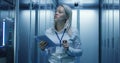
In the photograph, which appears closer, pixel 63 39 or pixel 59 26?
pixel 63 39

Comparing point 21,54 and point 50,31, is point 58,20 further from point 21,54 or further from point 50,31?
point 21,54

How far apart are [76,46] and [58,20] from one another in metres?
0.31

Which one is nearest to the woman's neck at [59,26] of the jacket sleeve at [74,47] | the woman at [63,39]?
the woman at [63,39]

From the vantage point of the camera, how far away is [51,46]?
2.66 m

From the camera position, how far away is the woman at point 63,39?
2.59 metres

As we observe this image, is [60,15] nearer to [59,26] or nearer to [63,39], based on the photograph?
[59,26]

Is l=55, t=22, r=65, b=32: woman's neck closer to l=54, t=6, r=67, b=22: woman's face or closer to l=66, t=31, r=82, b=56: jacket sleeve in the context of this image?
l=54, t=6, r=67, b=22: woman's face

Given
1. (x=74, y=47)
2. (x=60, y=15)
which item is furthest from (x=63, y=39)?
(x=60, y=15)

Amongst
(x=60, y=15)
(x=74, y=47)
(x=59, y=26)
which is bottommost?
(x=74, y=47)

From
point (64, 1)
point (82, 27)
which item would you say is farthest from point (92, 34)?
point (64, 1)

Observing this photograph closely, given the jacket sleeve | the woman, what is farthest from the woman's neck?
the jacket sleeve

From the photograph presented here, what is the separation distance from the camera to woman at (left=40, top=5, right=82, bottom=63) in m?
2.59

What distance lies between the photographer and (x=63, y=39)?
2.59 m

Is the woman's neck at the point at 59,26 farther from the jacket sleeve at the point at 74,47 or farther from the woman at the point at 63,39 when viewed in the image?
the jacket sleeve at the point at 74,47
